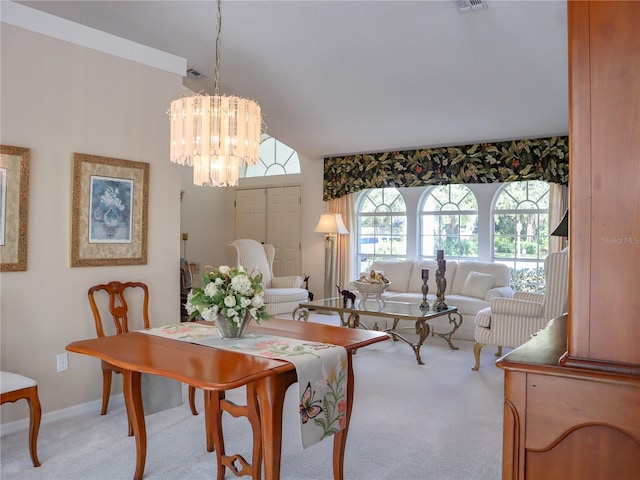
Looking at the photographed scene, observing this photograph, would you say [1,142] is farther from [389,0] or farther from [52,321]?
[389,0]

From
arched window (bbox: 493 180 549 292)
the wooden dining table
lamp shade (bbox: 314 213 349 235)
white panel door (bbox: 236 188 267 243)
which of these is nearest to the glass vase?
the wooden dining table

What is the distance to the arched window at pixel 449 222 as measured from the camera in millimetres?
6914

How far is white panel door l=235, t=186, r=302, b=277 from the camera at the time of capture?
8320 millimetres

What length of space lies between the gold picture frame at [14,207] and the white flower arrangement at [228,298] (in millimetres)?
1357

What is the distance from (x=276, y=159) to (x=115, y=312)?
545 cm

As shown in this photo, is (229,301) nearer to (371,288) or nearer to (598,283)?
(598,283)

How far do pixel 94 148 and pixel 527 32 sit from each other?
3.42m

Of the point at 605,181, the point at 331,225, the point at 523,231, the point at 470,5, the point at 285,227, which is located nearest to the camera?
the point at 605,181

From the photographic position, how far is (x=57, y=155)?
10.8ft

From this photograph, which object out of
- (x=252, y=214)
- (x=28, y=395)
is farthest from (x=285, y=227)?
(x=28, y=395)

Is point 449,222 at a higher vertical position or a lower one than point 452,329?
higher

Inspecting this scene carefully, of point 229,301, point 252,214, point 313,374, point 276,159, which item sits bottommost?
point 313,374

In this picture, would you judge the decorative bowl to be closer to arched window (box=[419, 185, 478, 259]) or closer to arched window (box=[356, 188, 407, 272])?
arched window (box=[419, 185, 478, 259])

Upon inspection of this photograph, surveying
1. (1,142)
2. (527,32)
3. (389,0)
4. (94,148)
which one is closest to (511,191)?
(527,32)
